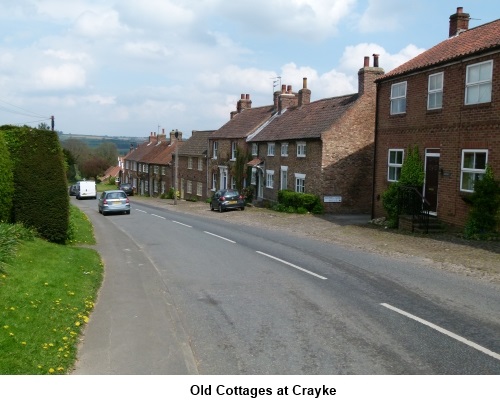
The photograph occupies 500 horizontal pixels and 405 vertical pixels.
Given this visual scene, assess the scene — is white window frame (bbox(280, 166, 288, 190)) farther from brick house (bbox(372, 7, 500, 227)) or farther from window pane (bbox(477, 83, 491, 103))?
window pane (bbox(477, 83, 491, 103))

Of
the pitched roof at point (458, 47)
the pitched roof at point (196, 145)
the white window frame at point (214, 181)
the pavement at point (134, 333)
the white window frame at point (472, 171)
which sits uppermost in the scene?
the pitched roof at point (458, 47)

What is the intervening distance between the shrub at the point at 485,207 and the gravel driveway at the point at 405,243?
730 mm

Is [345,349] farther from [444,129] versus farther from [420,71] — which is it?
[420,71]

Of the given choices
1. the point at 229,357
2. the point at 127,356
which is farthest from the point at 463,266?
the point at 127,356

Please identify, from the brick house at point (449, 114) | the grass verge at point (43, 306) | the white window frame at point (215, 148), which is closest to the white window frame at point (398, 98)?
the brick house at point (449, 114)

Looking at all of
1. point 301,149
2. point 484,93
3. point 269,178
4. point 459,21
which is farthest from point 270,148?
point 484,93

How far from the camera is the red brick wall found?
18.1 metres

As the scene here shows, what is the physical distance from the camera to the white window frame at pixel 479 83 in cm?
1825

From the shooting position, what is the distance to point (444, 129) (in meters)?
20.7

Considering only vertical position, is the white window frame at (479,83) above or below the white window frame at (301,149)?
above

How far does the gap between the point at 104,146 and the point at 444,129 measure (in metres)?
116

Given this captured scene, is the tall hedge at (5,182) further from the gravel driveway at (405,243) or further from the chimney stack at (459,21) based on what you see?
the chimney stack at (459,21)

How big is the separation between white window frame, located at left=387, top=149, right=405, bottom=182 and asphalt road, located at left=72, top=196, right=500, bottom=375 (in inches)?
380

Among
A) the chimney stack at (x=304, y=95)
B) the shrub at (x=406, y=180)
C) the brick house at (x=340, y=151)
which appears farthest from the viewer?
the chimney stack at (x=304, y=95)
